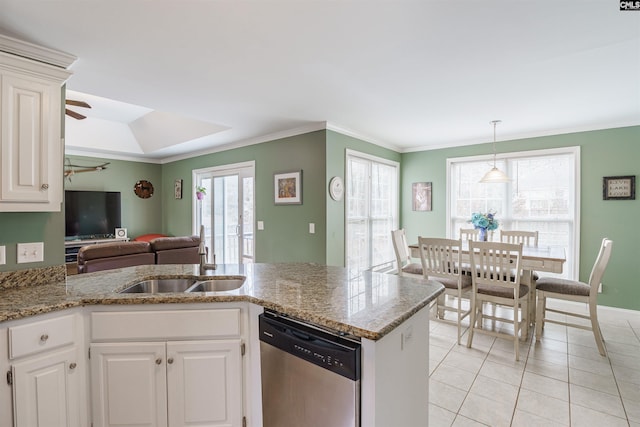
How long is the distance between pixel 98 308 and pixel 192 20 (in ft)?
5.57

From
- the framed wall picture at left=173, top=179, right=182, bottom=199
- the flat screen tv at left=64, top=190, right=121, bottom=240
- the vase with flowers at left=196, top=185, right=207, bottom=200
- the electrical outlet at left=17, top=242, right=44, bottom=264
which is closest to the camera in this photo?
the electrical outlet at left=17, top=242, right=44, bottom=264

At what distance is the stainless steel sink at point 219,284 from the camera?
2041 millimetres

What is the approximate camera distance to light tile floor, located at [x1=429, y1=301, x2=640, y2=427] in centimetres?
197

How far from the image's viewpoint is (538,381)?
2359mm

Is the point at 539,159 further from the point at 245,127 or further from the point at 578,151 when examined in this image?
the point at 245,127

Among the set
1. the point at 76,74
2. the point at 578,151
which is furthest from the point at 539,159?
the point at 76,74

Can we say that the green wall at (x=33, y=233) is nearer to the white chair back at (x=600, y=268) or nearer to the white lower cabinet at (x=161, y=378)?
the white lower cabinet at (x=161, y=378)

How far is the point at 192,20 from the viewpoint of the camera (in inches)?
69.7

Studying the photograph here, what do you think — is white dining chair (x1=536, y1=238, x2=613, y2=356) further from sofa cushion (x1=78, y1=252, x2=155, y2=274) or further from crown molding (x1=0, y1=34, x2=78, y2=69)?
crown molding (x1=0, y1=34, x2=78, y2=69)

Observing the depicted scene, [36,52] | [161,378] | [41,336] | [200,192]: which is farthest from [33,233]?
[200,192]

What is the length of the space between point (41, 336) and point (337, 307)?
1.44 metres

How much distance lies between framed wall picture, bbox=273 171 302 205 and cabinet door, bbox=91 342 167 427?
9.14 feet

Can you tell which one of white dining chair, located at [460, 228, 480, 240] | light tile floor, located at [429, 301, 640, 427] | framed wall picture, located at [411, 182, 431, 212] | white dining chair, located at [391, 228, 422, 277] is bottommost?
light tile floor, located at [429, 301, 640, 427]

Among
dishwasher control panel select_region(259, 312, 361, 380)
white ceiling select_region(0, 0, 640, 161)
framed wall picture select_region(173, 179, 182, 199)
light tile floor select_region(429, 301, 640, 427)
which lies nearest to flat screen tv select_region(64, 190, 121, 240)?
framed wall picture select_region(173, 179, 182, 199)
